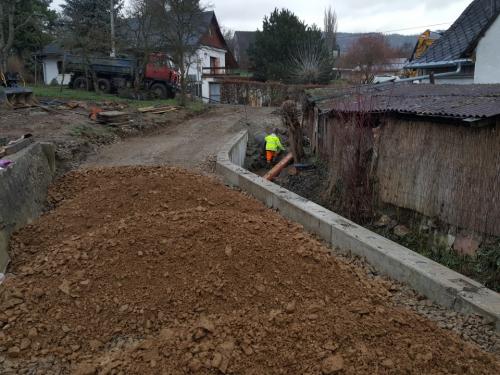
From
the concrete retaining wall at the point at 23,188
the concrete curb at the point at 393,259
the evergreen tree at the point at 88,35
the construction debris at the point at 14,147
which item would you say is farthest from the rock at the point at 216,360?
the evergreen tree at the point at 88,35

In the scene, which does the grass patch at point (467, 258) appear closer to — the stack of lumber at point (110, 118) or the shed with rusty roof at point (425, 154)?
the shed with rusty roof at point (425, 154)

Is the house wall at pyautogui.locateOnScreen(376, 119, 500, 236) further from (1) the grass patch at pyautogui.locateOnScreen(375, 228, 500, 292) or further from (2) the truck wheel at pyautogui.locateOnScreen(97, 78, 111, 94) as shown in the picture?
(2) the truck wheel at pyautogui.locateOnScreen(97, 78, 111, 94)

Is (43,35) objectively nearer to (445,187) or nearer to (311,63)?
(311,63)

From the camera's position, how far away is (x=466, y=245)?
6289 mm

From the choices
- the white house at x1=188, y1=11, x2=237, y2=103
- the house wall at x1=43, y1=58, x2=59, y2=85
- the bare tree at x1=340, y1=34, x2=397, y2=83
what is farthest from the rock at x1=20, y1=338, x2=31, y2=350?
the bare tree at x1=340, y1=34, x2=397, y2=83

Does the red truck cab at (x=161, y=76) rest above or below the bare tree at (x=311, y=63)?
below

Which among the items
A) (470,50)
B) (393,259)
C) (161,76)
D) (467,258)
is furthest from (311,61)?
(393,259)

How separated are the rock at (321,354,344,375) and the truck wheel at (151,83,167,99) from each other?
70.3 ft

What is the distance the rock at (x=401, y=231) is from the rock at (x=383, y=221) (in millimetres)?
236

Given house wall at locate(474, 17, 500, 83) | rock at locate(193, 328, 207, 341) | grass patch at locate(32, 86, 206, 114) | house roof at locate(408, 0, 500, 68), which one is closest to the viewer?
rock at locate(193, 328, 207, 341)

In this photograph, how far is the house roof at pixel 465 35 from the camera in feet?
45.8

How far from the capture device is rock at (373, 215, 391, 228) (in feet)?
25.5

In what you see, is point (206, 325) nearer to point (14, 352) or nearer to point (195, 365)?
point (195, 365)

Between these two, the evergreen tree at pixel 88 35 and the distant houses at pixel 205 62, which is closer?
the evergreen tree at pixel 88 35
